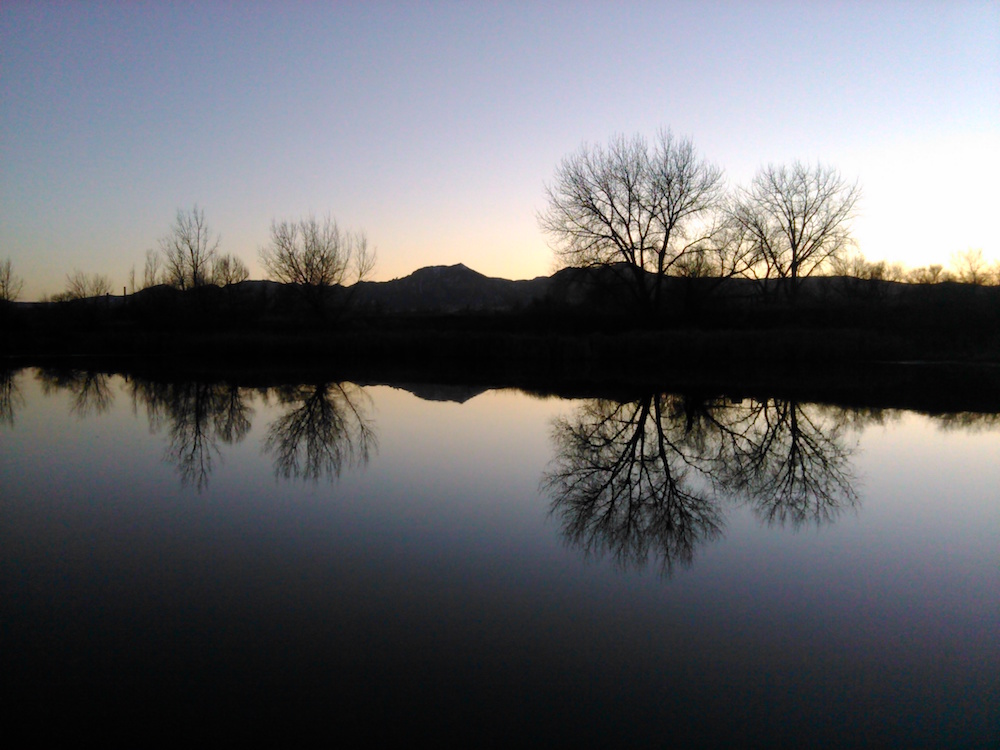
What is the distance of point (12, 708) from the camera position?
292cm

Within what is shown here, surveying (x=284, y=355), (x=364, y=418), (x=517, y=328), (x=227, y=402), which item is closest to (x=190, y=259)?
(x=284, y=355)

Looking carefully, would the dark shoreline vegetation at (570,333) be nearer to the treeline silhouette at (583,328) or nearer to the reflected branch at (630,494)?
the treeline silhouette at (583,328)

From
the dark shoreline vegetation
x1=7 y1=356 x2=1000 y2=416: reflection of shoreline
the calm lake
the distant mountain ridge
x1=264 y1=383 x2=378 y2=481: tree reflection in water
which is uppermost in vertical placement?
the distant mountain ridge

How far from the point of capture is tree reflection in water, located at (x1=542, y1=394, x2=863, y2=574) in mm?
5703

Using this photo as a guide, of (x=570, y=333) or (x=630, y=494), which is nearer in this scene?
(x=630, y=494)

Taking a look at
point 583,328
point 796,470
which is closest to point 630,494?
point 796,470

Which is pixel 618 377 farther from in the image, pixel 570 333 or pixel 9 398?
pixel 9 398

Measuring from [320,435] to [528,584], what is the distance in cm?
648

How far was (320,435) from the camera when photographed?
10.2m

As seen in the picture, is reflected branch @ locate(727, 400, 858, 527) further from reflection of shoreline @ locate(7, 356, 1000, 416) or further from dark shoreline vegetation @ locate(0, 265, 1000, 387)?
dark shoreline vegetation @ locate(0, 265, 1000, 387)

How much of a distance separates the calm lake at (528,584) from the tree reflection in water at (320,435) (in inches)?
4.4

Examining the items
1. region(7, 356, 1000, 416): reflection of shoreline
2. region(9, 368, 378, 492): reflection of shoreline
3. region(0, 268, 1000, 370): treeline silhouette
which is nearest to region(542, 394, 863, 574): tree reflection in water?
region(9, 368, 378, 492): reflection of shoreline

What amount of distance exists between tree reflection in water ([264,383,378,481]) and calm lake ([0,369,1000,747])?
4.4 inches

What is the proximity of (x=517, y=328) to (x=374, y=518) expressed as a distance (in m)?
26.5
